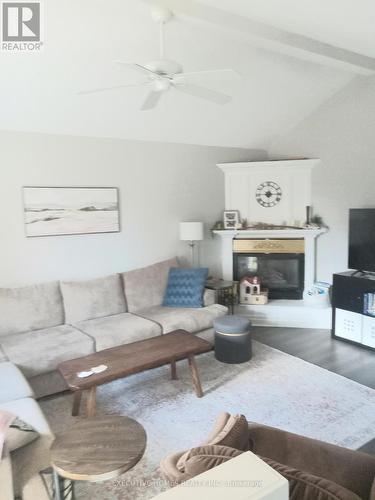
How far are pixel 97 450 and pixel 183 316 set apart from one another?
2337 millimetres

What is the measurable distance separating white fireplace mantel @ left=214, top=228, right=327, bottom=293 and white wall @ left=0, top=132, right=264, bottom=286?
0.19 m

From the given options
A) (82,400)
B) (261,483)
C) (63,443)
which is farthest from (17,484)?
(261,483)

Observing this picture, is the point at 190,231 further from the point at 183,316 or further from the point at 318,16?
the point at 318,16

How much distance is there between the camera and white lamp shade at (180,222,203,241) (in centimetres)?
492

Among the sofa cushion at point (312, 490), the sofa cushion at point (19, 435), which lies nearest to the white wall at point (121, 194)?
the sofa cushion at point (19, 435)

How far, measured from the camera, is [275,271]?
5.54 meters

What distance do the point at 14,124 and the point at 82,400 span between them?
9.16ft

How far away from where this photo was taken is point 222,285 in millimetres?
4965

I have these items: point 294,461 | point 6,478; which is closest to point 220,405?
point 294,461

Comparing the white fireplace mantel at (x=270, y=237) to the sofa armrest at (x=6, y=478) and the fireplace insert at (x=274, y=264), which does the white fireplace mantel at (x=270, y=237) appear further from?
the sofa armrest at (x=6, y=478)

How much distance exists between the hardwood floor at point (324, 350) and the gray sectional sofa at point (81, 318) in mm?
785

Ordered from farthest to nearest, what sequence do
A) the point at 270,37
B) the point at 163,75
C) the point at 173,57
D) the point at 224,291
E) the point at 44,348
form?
the point at 224,291
the point at 173,57
the point at 44,348
the point at 270,37
the point at 163,75

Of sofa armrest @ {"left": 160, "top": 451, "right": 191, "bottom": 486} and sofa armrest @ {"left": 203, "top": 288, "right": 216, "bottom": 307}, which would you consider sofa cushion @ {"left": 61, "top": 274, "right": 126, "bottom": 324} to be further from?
sofa armrest @ {"left": 160, "top": 451, "right": 191, "bottom": 486}

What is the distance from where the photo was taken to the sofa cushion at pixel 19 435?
1.96 meters
